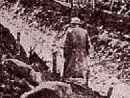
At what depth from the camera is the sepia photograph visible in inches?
78.1

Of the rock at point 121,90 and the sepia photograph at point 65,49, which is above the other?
the sepia photograph at point 65,49

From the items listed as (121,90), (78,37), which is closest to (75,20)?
(78,37)

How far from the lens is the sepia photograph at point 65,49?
6.51 feet

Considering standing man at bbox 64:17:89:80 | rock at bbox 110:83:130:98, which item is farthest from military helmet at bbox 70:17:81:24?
rock at bbox 110:83:130:98

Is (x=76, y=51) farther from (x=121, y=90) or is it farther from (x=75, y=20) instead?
(x=121, y=90)

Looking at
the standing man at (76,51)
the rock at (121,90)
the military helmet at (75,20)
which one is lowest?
the rock at (121,90)

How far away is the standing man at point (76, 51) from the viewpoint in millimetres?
2041

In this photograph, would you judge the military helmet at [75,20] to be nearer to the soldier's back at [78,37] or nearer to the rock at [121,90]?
the soldier's back at [78,37]

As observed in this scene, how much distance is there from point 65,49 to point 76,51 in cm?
8

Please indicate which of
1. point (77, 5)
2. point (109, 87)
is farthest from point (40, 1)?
point (109, 87)

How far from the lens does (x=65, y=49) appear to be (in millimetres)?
2078

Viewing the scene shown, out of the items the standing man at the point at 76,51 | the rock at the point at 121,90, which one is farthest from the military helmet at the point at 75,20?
the rock at the point at 121,90

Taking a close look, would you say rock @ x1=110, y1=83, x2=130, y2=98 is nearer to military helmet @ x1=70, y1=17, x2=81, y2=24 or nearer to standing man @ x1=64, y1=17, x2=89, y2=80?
standing man @ x1=64, y1=17, x2=89, y2=80

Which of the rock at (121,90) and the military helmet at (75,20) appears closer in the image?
the rock at (121,90)
